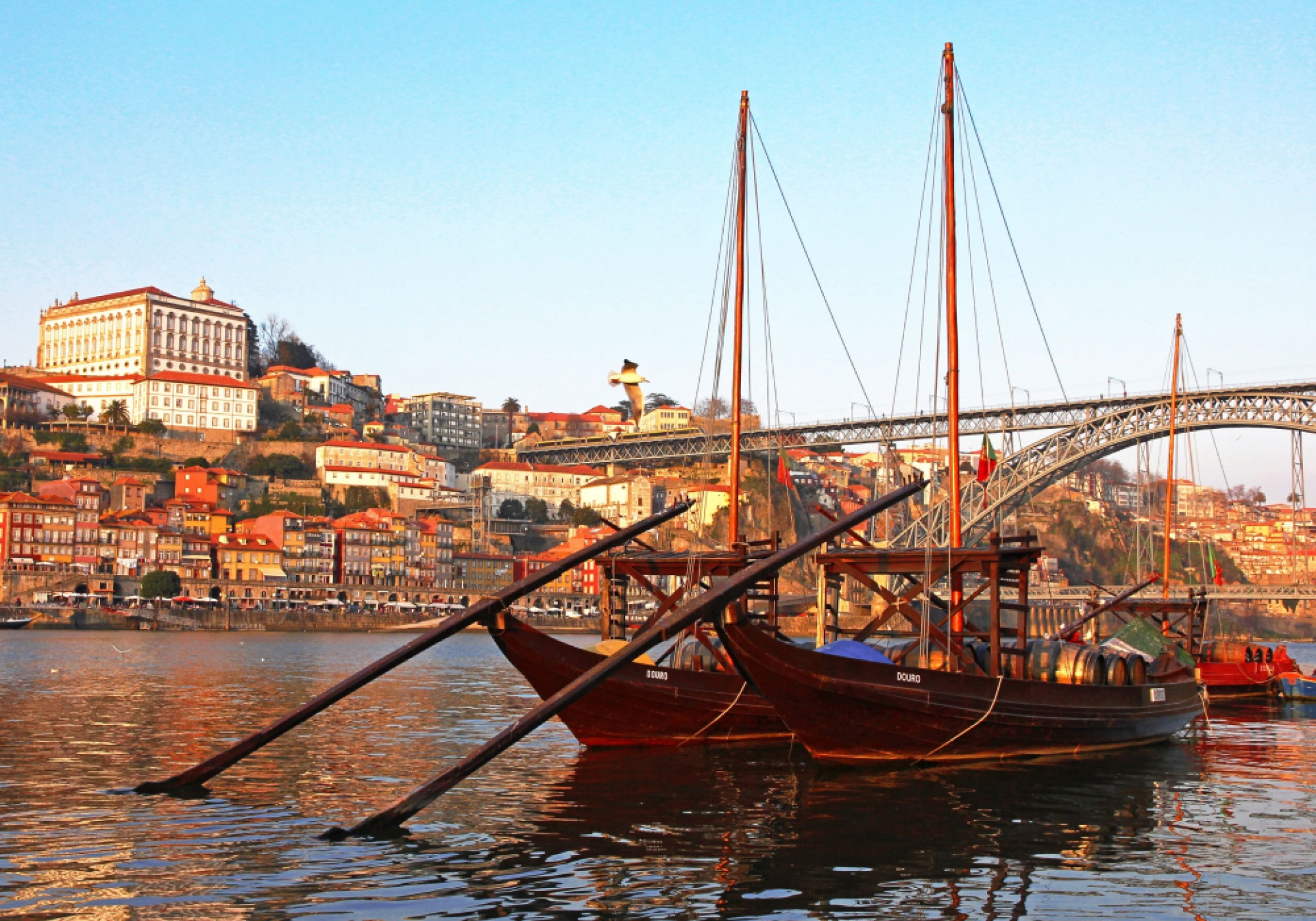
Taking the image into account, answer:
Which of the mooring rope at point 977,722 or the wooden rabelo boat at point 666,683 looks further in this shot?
the wooden rabelo boat at point 666,683

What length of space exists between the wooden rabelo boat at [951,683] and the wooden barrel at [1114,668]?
0.03 meters

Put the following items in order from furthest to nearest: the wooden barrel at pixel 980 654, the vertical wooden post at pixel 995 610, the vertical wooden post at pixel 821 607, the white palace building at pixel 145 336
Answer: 1. the white palace building at pixel 145 336
2. the wooden barrel at pixel 980 654
3. the vertical wooden post at pixel 821 607
4. the vertical wooden post at pixel 995 610

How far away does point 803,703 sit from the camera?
19.5 meters

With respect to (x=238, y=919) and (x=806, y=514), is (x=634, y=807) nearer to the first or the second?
(x=238, y=919)

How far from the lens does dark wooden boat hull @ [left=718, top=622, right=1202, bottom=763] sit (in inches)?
752

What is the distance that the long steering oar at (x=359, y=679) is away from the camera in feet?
54.6

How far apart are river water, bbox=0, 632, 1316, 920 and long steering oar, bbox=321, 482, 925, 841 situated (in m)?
0.40

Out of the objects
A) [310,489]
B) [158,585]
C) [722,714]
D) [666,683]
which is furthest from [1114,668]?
[310,489]

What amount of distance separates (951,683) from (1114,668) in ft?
18.6

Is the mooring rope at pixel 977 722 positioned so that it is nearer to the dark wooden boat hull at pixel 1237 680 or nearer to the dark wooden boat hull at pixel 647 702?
the dark wooden boat hull at pixel 647 702

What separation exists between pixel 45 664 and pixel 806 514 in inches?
4378

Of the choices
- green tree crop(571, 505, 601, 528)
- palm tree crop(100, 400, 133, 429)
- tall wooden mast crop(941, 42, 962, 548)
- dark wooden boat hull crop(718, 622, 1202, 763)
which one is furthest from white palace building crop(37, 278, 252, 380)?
dark wooden boat hull crop(718, 622, 1202, 763)

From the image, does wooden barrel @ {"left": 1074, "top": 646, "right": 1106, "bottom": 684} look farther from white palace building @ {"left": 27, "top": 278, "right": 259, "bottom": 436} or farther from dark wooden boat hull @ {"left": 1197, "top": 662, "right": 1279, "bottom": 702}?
white palace building @ {"left": 27, "top": 278, "right": 259, "bottom": 436}

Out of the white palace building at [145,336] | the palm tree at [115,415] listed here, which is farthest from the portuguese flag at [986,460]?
the white palace building at [145,336]
